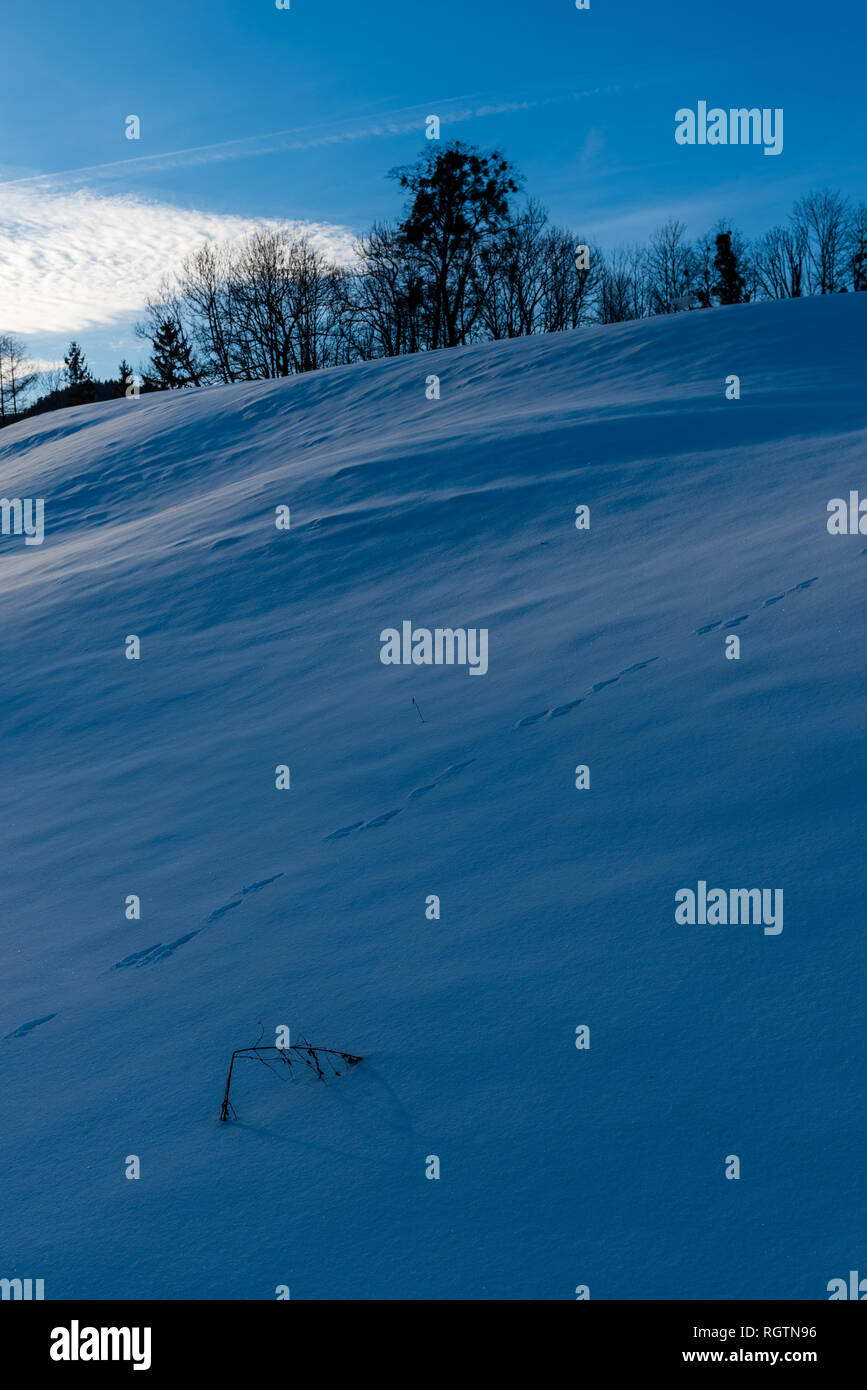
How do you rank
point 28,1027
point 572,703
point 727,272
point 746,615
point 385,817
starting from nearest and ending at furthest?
1. point 28,1027
2. point 385,817
3. point 572,703
4. point 746,615
5. point 727,272

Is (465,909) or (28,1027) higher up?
(465,909)

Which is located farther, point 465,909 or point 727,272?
point 727,272

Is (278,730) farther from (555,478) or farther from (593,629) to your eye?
(555,478)

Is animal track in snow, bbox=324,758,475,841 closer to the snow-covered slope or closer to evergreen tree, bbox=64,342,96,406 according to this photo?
the snow-covered slope

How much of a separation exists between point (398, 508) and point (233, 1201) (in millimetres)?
7732

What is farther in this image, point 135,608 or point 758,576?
point 135,608

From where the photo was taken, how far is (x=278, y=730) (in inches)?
232

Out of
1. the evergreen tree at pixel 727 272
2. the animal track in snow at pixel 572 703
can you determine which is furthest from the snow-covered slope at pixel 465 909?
the evergreen tree at pixel 727 272

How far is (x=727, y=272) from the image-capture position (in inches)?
1970

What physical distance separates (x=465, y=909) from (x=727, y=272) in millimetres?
54379

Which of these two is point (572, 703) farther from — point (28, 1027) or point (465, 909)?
point (28, 1027)

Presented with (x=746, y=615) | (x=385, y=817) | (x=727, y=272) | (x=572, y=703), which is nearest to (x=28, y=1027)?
(x=385, y=817)

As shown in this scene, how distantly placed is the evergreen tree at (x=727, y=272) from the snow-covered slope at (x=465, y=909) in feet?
154

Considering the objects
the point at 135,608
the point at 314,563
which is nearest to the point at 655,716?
the point at 314,563
